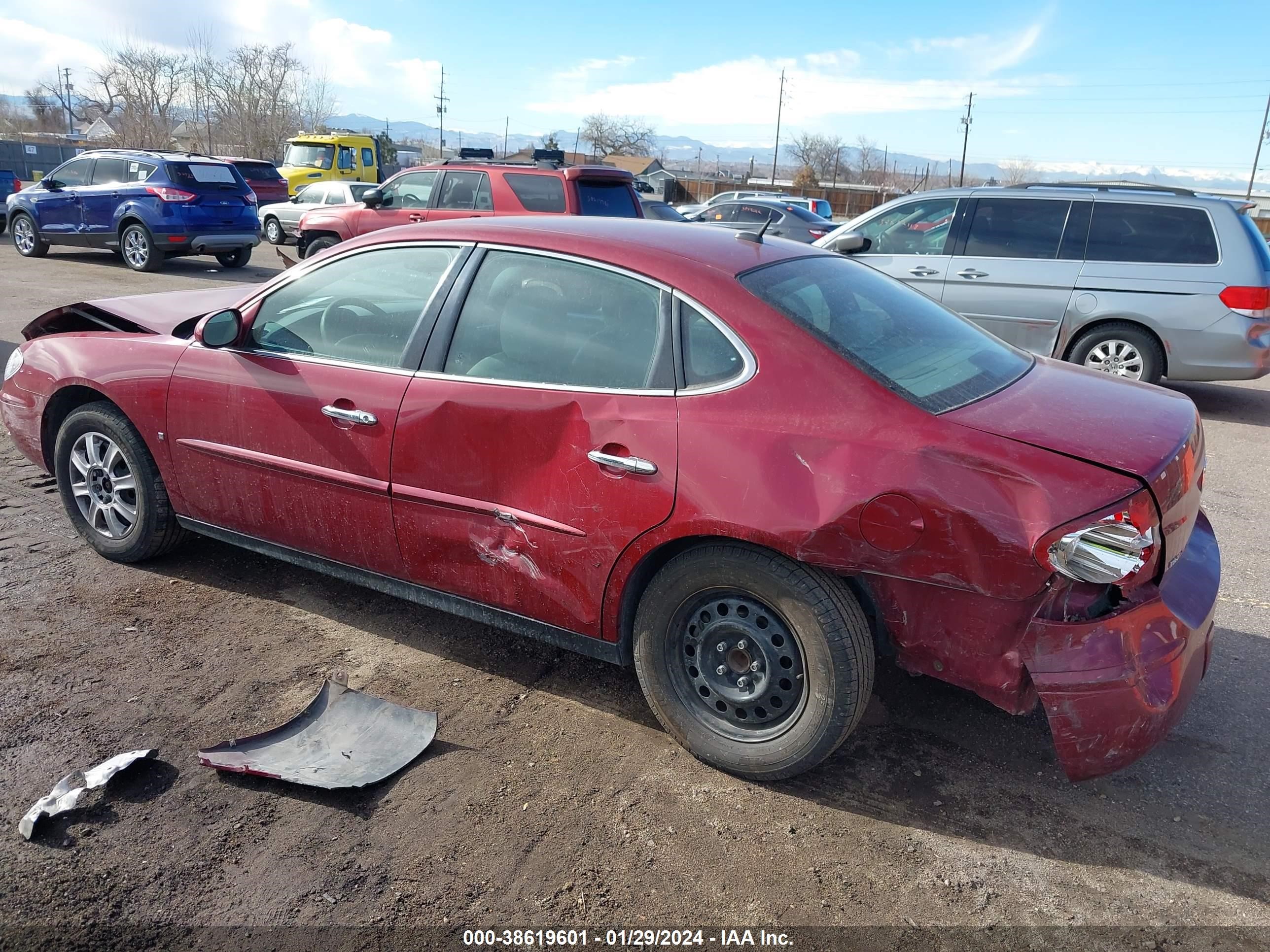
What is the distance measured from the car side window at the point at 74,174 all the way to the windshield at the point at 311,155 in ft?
33.0

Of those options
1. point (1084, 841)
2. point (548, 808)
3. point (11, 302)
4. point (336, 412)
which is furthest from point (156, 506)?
point (11, 302)

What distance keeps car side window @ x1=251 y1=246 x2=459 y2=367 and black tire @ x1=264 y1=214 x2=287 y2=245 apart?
18.1 meters

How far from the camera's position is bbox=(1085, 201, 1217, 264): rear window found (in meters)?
7.75

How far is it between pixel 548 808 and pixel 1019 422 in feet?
5.88

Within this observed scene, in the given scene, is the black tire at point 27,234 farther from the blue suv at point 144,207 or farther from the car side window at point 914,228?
the car side window at point 914,228

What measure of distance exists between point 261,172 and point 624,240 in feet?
67.1

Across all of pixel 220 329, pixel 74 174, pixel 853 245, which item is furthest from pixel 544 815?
pixel 74 174

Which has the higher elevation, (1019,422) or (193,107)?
(193,107)

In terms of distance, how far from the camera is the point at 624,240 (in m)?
3.24

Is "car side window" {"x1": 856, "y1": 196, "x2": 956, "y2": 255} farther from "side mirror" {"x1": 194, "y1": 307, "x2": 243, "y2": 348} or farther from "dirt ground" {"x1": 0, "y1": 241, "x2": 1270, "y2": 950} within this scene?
"side mirror" {"x1": 194, "y1": 307, "x2": 243, "y2": 348}

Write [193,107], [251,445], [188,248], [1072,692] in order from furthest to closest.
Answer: [193,107] → [188,248] → [251,445] → [1072,692]

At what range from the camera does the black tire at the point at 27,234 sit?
52.0 ft

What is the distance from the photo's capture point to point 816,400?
8.96 feet

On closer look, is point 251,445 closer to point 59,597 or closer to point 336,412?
point 336,412
